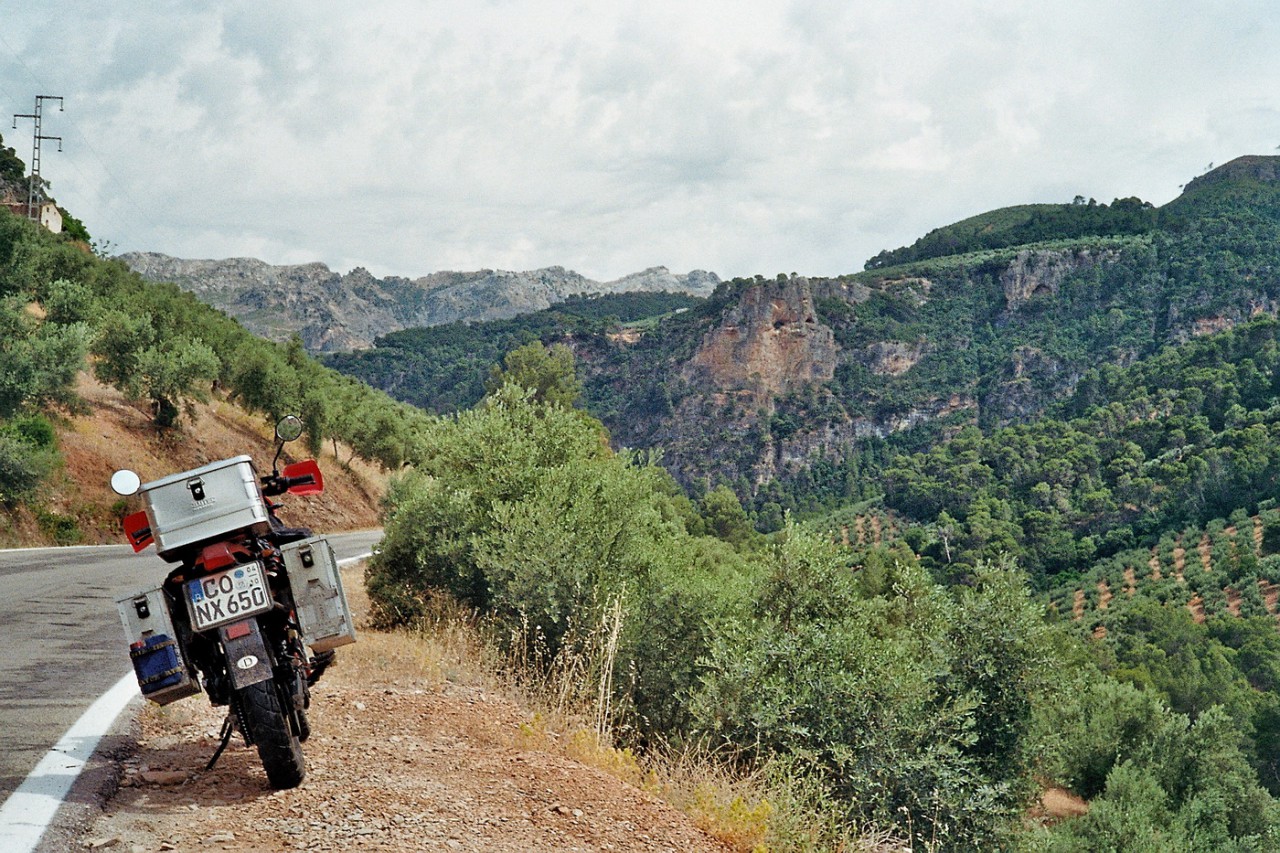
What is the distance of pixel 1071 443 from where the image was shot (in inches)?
5231

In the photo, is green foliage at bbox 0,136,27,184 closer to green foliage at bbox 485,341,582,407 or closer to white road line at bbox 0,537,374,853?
green foliage at bbox 485,341,582,407

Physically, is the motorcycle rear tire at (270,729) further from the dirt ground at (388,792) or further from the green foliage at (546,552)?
the green foliage at (546,552)

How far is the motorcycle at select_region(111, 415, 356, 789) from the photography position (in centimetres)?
484

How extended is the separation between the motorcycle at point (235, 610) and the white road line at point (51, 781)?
0.60 meters

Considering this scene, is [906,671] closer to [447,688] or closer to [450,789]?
[447,688]

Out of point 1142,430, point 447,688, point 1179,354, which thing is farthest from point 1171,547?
point 447,688

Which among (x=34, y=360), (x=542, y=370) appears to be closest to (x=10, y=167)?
(x=542, y=370)

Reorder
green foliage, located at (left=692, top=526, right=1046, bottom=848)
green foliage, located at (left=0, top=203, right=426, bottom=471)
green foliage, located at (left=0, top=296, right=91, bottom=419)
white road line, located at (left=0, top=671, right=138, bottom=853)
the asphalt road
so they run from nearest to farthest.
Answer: white road line, located at (left=0, top=671, right=138, bottom=853), the asphalt road, green foliage, located at (left=692, top=526, right=1046, bottom=848), green foliage, located at (left=0, top=296, right=91, bottom=419), green foliage, located at (left=0, top=203, right=426, bottom=471)

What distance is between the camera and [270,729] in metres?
4.75

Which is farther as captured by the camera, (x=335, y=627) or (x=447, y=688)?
(x=447, y=688)

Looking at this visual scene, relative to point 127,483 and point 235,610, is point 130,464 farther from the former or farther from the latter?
point 235,610

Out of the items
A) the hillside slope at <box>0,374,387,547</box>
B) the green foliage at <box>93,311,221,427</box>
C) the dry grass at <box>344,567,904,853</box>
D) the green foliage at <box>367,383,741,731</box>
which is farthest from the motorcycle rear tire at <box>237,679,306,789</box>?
the green foliage at <box>93,311,221,427</box>

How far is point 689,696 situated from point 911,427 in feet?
630

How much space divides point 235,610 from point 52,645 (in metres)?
5.26
